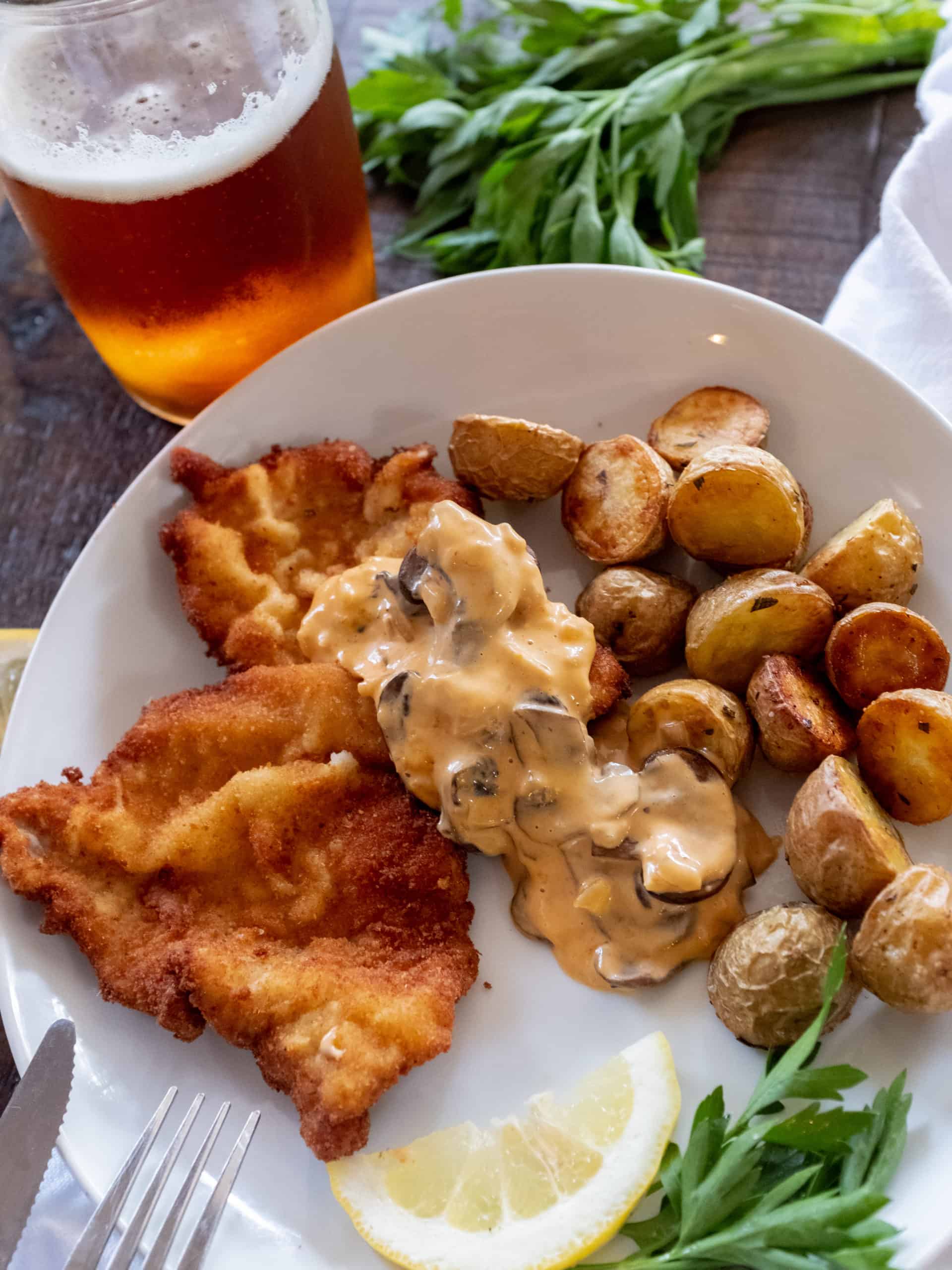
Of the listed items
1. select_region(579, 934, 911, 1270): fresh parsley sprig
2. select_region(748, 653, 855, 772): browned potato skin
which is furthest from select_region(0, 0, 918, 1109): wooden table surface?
select_region(579, 934, 911, 1270): fresh parsley sprig

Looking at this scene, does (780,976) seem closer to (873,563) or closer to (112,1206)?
(873,563)

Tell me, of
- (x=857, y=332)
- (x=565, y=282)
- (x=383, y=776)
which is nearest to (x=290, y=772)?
(x=383, y=776)

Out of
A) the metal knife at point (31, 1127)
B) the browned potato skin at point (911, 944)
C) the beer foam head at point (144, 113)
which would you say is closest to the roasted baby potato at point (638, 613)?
the browned potato skin at point (911, 944)

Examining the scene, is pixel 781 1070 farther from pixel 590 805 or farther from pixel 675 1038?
pixel 590 805

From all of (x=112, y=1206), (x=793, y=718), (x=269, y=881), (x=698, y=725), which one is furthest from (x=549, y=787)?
(x=112, y=1206)

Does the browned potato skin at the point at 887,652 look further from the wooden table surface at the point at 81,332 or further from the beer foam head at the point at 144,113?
the beer foam head at the point at 144,113

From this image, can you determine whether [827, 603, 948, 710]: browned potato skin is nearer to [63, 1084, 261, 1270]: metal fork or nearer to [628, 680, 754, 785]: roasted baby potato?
[628, 680, 754, 785]: roasted baby potato
